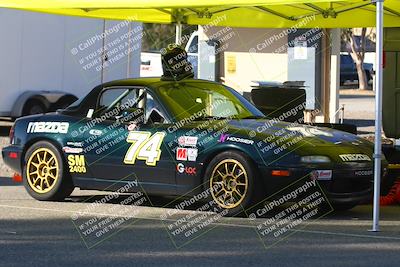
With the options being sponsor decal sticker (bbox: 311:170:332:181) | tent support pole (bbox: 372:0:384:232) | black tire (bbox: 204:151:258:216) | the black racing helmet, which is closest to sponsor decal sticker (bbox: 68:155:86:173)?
the black racing helmet

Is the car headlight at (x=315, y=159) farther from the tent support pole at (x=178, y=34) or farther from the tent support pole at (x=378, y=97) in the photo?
the tent support pole at (x=178, y=34)

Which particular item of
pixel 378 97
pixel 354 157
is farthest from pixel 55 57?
pixel 378 97

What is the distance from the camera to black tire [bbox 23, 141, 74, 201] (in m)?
10.9

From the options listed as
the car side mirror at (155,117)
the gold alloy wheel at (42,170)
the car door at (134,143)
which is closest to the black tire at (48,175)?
the gold alloy wheel at (42,170)

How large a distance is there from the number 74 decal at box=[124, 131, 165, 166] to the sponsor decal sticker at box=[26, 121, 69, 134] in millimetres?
875

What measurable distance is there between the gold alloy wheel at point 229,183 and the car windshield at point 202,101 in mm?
872

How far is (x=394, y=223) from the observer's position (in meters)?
9.80

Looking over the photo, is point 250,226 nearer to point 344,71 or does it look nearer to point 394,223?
point 394,223

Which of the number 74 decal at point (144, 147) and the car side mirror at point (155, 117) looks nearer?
the number 74 decal at point (144, 147)

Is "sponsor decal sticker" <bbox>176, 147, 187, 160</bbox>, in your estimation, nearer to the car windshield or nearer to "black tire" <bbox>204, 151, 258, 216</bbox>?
"black tire" <bbox>204, 151, 258, 216</bbox>

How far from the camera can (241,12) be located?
1422 cm

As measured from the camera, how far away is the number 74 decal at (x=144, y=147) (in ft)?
33.7

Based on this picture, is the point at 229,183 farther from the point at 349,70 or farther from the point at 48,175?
the point at 349,70

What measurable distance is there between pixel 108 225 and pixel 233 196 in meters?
1.36
